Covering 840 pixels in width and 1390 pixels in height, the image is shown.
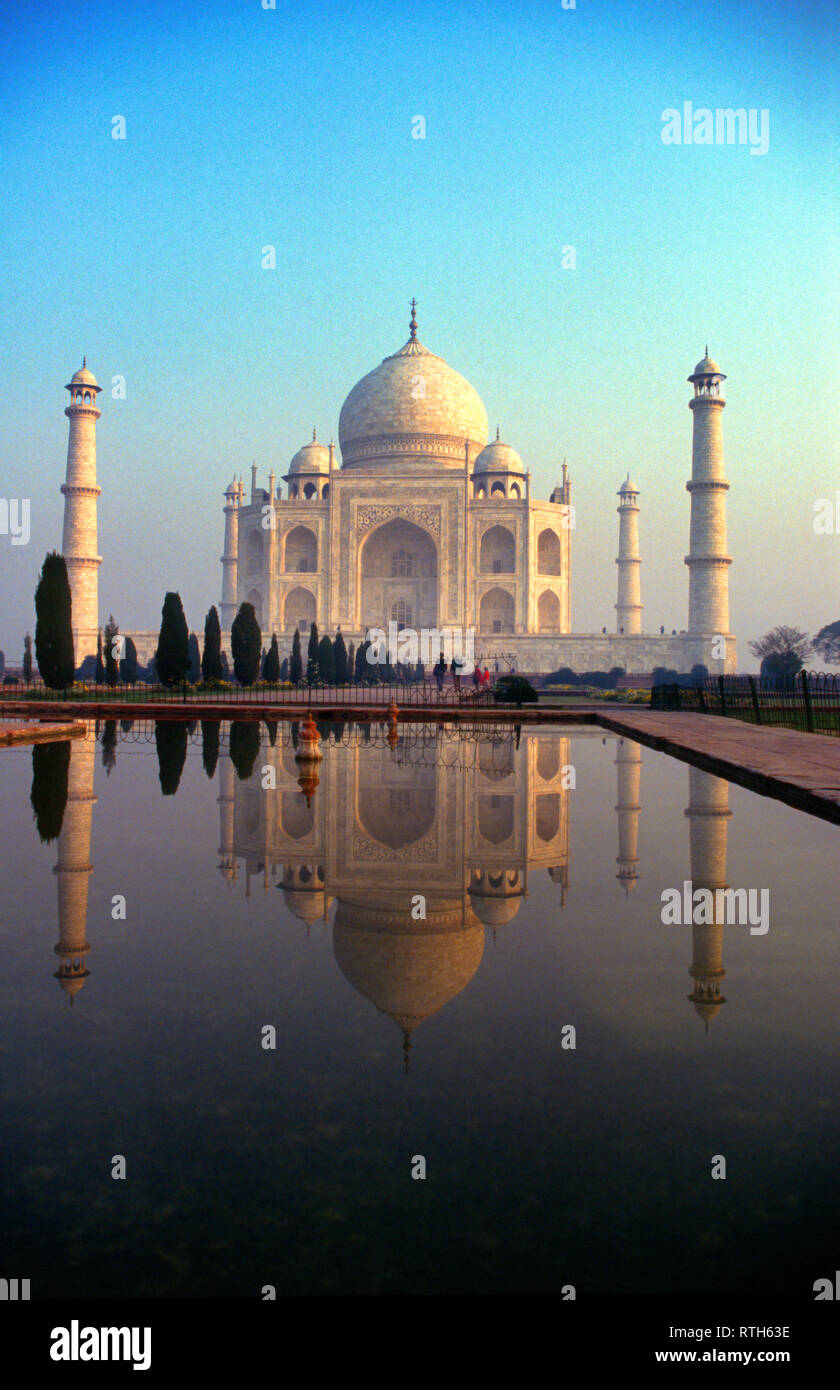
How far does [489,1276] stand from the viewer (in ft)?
4.84

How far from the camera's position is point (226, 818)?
216 inches

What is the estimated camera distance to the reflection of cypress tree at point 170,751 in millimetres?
7191

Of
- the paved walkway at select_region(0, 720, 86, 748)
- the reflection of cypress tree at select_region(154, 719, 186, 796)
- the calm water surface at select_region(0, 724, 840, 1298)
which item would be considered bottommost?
the calm water surface at select_region(0, 724, 840, 1298)

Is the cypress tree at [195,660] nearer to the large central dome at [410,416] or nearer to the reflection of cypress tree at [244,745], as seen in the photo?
the reflection of cypress tree at [244,745]

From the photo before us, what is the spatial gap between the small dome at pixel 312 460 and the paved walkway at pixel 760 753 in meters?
32.3

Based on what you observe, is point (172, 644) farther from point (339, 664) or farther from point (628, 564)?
point (628, 564)

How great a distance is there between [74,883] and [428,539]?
39711 millimetres

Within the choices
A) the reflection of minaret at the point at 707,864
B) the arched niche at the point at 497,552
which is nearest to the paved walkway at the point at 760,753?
the reflection of minaret at the point at 707,864

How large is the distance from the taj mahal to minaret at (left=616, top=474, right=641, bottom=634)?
0.06 meters

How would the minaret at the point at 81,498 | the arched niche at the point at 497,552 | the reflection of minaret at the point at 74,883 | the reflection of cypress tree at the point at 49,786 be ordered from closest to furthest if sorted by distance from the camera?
the reflection of minaret at the point at 74,883
the reflection of cypress tree at the point at 49,786
the minaret at the point at 81,498
the arched niche at the point at 497,552

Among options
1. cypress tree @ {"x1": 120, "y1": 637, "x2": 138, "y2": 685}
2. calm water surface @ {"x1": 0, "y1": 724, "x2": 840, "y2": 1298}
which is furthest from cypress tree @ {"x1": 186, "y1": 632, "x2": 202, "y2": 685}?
calm water surface @ {"x1": 0, "y1": 724, "x2": 840, "y2": 1298}

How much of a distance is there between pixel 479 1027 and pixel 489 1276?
895 millimetres

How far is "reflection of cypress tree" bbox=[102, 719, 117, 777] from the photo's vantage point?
834 centimetres

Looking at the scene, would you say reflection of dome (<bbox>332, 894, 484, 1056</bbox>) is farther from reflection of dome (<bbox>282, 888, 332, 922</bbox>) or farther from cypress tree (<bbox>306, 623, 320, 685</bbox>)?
cypress tree (<bbox>306, 623, 320, 685</bbox>)
